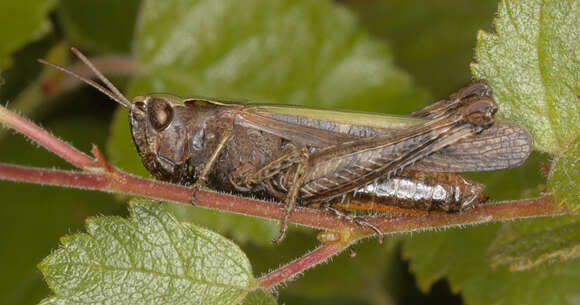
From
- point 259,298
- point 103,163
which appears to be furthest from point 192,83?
point 259,298

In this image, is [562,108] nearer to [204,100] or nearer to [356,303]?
[204,100]

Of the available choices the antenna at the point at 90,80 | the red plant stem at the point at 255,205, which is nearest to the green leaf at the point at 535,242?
the red plant stem at the point at 255,205

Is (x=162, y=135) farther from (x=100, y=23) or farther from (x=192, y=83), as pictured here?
(x=100, y=23)

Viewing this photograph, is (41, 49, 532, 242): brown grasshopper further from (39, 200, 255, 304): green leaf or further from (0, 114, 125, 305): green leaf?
(0, 114, 125, 305): green leaf


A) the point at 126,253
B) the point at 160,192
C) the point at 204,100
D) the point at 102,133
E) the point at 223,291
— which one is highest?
the point at 102,133

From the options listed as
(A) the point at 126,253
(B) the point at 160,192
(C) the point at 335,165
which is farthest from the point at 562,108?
(A) the point at 126,253

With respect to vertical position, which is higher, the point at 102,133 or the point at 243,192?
the point at 102,133
